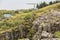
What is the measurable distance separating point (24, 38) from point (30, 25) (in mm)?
3227

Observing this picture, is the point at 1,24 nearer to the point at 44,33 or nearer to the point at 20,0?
the point at 44,33

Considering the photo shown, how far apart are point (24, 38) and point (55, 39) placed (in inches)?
236

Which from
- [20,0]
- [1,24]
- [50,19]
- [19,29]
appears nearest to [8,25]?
[1,24]

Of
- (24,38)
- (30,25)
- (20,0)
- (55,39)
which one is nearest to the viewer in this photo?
(55,39)

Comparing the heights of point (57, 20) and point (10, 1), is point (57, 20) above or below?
above

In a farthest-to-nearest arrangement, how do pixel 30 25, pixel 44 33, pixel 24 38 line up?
pixel 30 25 → pixel 24 38 → pixel 44 33

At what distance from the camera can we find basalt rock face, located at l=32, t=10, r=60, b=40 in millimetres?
28228

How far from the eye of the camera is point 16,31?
1278 inches

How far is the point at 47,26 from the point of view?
30.3m

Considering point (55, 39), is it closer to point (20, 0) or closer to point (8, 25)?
point (8, 25)

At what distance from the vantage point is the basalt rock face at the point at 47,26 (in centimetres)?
2823

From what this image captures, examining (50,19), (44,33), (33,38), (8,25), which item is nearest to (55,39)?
(44,33)

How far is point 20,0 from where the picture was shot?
79625mm

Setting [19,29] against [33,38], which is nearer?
[33,38]
